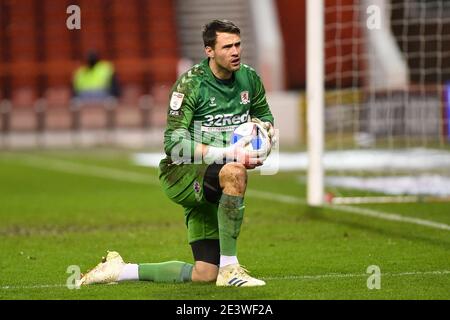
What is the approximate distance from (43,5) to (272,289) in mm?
21876

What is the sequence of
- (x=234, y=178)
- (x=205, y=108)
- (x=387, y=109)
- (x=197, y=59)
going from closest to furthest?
(x=234, y=178)
(x=205, y=108)
(x=387, y=109)
(x=197, y=59)

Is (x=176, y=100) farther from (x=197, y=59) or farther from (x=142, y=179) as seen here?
(x=197, y=59)

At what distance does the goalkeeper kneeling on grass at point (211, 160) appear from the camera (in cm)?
693

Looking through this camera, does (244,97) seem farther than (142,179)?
No

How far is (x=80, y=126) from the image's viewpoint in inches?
1011

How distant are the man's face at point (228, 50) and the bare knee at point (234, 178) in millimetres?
654

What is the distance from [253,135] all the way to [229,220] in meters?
0.54

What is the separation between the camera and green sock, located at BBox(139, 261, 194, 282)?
7277 mm

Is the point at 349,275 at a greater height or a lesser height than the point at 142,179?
lesser

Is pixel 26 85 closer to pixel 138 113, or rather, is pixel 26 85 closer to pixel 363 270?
pixel 138 113

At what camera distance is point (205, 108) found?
7.18 metres

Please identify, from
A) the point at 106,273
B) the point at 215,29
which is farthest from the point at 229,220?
the point at 215,29
